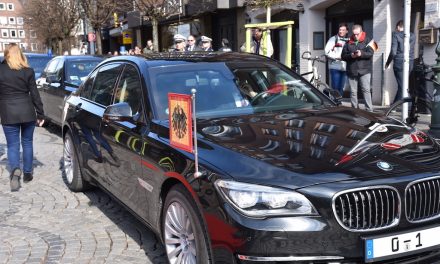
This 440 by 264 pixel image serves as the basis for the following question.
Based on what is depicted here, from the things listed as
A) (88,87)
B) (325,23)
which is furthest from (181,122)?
(325,23)

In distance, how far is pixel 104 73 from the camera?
18.2 feet

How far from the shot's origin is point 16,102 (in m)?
6.32

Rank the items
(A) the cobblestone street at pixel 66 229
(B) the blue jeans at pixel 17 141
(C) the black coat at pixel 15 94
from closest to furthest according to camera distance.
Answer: (A) the cobblestone street at pixel 66 229 < (C) the black coat at pixel 15 94 < (B) the blue jeans at pixel 17 141

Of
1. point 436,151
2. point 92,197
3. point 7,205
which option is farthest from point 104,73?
point 436,151

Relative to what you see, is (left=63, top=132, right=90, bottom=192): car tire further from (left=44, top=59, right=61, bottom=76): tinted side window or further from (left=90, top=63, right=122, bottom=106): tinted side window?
(left=44, top=59, right=61, bottom=76): tinted side window

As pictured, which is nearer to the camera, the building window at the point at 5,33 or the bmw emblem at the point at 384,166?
the bmw emblem at the point at 384,166

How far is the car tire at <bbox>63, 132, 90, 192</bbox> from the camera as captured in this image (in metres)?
5.98

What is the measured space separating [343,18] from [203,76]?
435 inches

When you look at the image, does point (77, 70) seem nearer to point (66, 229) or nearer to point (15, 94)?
point (15, 94)

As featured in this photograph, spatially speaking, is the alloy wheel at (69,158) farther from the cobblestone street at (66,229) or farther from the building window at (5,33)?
the building window at (5,33)

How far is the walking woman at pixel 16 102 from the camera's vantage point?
6277 millimetres

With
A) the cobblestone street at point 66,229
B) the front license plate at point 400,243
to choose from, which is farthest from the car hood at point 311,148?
the cobblestone street at point 66,229

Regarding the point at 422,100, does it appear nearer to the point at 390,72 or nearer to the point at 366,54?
the point at 366,54

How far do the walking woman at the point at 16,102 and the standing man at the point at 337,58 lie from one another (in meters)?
6.33
